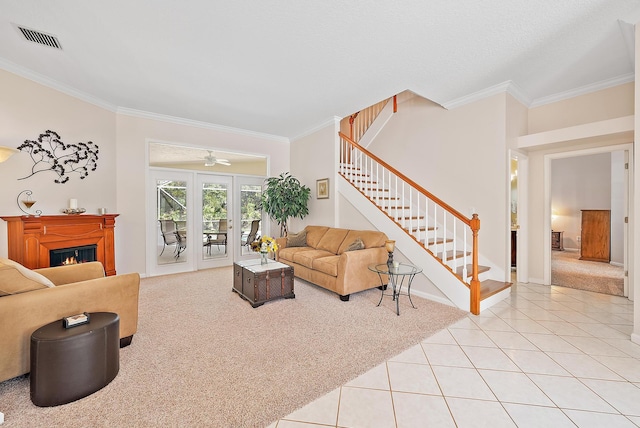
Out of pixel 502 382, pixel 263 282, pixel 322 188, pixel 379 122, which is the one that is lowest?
pixel 502 382

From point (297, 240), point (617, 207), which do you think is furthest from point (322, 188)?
point (617, 207)

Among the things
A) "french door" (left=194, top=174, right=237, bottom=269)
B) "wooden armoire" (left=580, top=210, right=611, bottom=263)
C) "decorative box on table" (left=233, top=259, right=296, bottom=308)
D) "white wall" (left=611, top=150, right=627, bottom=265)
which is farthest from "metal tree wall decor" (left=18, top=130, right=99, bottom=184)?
"wooden armoire" (left=580, top=210, right=611, bottom=263)

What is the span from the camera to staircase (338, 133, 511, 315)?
3352 mm

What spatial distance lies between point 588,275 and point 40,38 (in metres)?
8.52

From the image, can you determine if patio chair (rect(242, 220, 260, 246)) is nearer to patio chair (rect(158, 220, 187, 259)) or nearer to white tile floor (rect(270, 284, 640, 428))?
patio chair (rect(158, 220, 187, 259))

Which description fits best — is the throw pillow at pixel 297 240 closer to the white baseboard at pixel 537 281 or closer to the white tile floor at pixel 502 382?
the white tile floor at pixel 502 382

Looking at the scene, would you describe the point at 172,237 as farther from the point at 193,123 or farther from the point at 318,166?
the point at 318,166

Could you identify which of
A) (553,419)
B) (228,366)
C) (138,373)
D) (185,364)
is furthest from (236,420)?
(553,419)

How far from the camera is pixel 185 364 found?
2.20m

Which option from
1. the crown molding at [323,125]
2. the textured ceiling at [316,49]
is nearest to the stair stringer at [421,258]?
the crown molding at [323,125]

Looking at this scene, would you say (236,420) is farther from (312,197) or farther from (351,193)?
(312,197)

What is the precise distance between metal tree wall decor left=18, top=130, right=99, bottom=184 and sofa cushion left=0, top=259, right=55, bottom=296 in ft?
7.77

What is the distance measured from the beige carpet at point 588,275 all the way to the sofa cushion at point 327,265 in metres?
3.73

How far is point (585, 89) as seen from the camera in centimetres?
396
